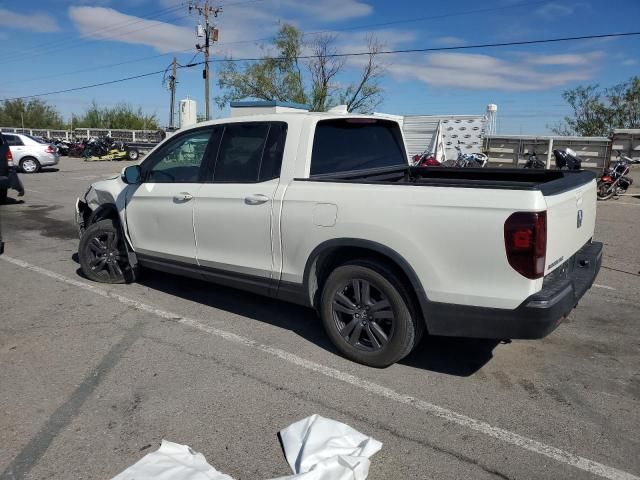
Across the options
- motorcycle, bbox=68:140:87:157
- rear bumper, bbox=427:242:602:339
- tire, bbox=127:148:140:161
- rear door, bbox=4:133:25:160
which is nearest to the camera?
rear bumper, bbox=427:242:602:339

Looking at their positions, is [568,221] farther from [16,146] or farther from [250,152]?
[16,146]

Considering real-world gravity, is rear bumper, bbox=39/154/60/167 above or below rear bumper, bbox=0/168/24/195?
above

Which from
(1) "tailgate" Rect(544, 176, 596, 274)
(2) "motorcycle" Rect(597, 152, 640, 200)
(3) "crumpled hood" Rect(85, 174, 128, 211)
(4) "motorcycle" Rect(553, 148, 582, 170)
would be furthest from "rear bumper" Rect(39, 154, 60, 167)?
(1) "tailgate" Rect(544, 176, 596, 274)

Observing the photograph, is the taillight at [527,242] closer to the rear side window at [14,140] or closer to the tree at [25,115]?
the rear side window at [14,140]

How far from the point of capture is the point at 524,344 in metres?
4.25

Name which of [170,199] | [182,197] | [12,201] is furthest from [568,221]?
[12,201]

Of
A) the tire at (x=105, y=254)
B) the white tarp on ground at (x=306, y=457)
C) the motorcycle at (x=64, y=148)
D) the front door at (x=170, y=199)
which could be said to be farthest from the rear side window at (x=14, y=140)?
the white tarp on ground at (x=306, y=457)

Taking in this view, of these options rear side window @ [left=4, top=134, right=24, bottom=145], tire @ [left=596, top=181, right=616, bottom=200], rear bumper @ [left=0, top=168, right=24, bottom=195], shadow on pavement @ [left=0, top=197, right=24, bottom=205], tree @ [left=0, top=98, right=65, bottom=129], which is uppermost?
tree @ [left=0, top=98, right=65, bottom=129]

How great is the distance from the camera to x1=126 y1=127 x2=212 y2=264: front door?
15.6ft

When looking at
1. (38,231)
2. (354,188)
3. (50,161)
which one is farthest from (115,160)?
(354,188)

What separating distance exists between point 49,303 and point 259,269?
2407mm

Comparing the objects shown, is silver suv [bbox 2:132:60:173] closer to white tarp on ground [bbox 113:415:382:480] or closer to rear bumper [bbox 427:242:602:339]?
white tarp on ground [bbox 113:415:382:480]

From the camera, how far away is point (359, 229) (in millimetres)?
3592

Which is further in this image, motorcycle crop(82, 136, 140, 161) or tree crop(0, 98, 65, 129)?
tree crop(0, 98, 65, 129)
